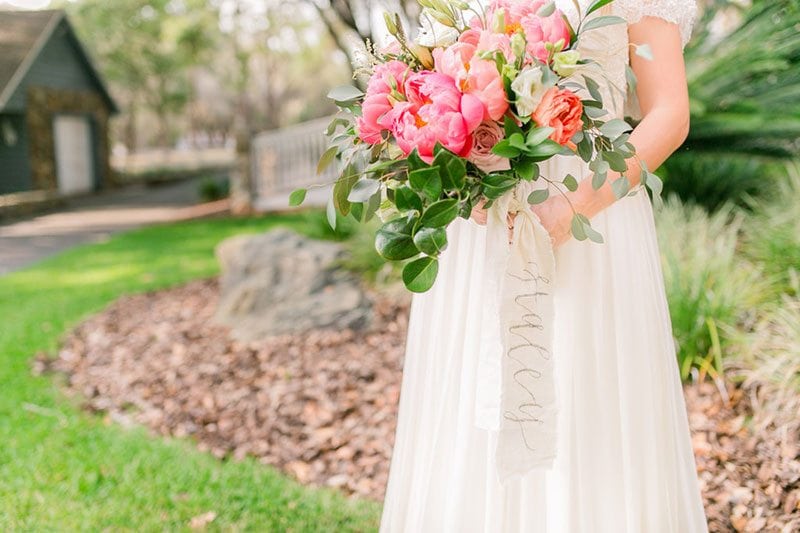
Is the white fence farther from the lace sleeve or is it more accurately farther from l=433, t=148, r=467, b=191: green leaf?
l=433, t=148, r=467, b=191: green leaf

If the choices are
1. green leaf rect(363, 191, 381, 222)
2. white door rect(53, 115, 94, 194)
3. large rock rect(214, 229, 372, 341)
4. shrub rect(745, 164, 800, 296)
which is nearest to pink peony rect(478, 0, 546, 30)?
green leaf rect(363, 191, 381, 222)

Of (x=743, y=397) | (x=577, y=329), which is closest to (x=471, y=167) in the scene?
(x=577, y=329)

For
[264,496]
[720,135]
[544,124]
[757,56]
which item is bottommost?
[264,496]

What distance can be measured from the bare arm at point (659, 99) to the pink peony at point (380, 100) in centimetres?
47

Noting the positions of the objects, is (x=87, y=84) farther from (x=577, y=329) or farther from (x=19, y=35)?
(x=577, y=329)

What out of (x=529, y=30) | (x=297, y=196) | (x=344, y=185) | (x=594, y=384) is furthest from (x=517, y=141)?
(x=594, y=384)

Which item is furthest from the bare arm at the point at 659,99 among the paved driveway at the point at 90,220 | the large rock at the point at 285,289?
the paved driveway at the point at 90,220

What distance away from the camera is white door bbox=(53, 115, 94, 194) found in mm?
20172

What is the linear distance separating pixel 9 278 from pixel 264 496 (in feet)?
22.5

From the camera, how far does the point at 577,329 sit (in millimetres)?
1802

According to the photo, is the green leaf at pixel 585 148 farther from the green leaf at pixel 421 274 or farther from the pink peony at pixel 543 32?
the green leaf at pixel 421 274

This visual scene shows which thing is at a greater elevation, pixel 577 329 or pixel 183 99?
pixel 183 99

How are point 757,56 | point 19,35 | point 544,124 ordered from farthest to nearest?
point 19,35 → point 757,56 → point 544,124

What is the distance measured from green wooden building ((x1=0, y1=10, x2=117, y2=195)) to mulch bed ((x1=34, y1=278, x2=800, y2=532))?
14.5 meters
